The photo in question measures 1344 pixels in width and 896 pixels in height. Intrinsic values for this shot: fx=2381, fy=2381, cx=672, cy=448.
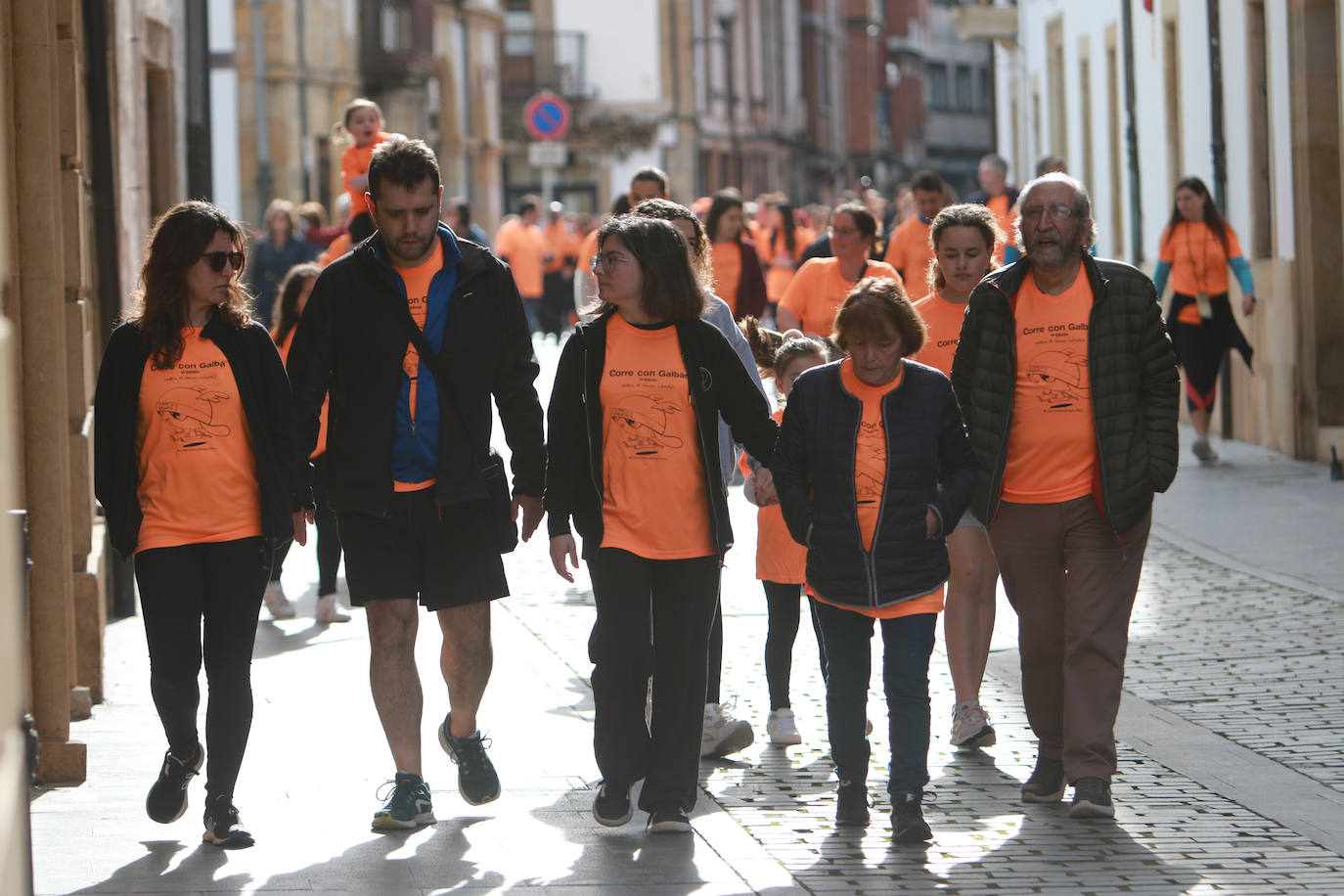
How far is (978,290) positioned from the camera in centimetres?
685

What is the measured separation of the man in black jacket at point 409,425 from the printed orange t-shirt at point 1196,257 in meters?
10.2

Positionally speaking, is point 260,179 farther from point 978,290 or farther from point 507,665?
point 978,290

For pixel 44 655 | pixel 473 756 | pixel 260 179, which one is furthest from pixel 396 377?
pixel 260 179

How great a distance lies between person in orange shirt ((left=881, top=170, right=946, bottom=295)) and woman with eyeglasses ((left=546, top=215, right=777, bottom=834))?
21.1 feet

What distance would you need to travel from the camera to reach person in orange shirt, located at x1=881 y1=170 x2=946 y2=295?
1296 cm

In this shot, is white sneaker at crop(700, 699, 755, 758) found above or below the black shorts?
below

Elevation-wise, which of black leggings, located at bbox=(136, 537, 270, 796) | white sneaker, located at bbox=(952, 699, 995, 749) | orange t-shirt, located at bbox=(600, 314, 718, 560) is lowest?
white sneaker, located at bbox=(952, 699, 995, 749)

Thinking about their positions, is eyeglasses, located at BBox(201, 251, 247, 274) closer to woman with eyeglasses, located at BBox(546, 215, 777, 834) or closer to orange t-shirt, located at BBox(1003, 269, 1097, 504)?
woman with eyeglasses, located at BBox(546, 215, 777, 834)

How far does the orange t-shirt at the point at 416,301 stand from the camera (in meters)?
6.51

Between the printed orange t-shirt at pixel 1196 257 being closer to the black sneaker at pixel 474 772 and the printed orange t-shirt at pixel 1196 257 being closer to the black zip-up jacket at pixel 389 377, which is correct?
the black zip-up jacket at pixel 389 377

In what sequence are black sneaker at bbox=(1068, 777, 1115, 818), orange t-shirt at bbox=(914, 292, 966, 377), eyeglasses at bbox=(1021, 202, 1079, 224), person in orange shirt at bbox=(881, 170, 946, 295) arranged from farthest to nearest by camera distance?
1. person in orange shirt at bbox=(881, 170, 946, 295)
2. orange t-shirt at bbox=(914, 292, 966, 377)
3. eyeglasses at bbox=(1021, 202, 1079, 224)
4. black sneaker at bbox=(1068, 777, 1115, 818)

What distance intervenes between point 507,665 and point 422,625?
1.26 m

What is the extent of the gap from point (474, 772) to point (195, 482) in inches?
45.5

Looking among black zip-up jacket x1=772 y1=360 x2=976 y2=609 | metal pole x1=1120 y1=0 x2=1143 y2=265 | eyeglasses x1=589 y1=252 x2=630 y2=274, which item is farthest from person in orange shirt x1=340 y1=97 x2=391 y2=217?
metal pole x1=1120 y1=0 x2=1143 y2=265
